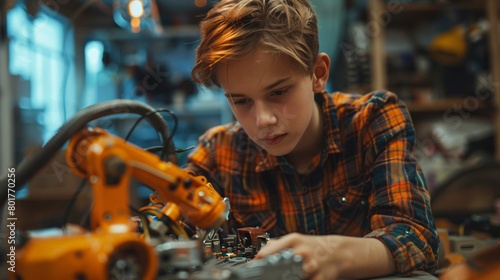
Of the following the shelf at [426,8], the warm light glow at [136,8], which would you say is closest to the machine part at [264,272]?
the warm light glow at [136,8]

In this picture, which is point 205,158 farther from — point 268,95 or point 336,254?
point 336,254

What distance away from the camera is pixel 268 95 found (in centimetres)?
91

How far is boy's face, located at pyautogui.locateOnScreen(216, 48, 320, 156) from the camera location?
2.94 feet

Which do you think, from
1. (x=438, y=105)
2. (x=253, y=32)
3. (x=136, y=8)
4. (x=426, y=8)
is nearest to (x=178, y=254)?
(x=253, y=32)

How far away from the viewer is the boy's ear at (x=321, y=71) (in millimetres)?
1074

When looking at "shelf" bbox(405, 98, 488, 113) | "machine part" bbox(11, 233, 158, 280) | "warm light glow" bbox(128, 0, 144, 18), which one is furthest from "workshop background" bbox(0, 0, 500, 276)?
"machine part" bbox(11, 233, 158, 280)

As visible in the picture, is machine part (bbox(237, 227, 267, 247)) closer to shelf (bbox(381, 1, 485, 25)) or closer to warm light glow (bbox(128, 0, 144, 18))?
warm light glow (bbox(128, 0, 144, 18))

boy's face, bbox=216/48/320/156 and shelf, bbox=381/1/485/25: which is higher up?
shelf, bbox=381/1/485/25

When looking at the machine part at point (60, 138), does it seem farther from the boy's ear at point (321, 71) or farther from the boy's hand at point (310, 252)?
the boy's ear at point (321, 71)

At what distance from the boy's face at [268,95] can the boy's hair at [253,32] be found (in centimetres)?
2

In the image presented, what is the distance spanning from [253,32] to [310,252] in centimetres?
45

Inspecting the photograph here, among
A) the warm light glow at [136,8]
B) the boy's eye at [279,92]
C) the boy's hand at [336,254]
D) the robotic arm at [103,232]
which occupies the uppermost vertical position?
the warm light glow at [136,8]

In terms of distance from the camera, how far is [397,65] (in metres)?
2.88

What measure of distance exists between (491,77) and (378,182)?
208 cm
